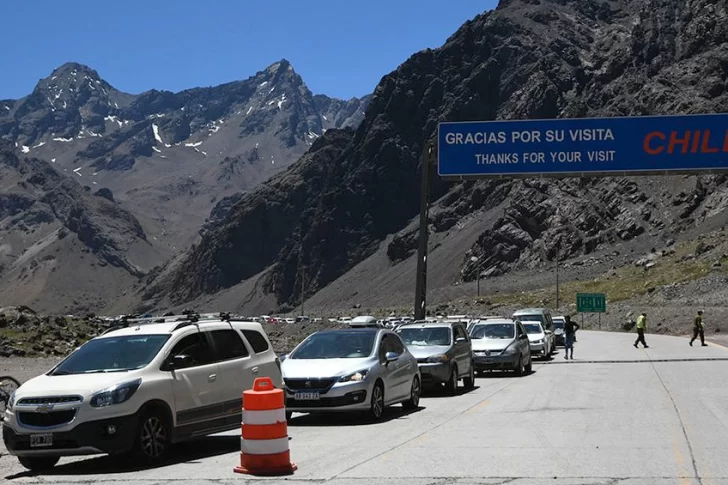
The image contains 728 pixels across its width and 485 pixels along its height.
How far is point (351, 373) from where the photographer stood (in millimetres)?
15250

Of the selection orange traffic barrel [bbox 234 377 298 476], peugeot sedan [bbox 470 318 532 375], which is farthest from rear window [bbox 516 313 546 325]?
orange traffic barrel [bbox 234 377 298 476]

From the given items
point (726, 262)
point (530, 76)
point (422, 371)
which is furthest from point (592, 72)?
point (422, 371)

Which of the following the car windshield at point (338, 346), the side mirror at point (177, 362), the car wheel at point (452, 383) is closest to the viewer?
the side mirror at point (177, 362)

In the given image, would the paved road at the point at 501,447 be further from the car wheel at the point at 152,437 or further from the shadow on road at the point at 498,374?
the shadow on road at the point at 498,374

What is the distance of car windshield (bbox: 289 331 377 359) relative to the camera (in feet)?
53.5

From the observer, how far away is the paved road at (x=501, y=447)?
388 inches

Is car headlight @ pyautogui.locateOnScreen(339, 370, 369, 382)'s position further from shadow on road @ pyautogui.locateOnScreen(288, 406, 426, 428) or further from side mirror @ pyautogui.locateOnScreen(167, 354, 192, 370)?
side mirror @ pyautogui.locateOnScreen(167, 354, 192, 370)

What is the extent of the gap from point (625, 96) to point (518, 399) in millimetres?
152248

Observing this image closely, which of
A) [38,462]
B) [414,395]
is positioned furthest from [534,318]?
[38,462]

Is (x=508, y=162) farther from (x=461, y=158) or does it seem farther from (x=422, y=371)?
(x=422, y=371)

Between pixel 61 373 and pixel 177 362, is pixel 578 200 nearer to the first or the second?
pixel 177 362

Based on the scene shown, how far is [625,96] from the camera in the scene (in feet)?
535

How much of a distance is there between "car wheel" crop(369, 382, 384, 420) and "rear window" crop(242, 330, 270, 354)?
238 centimetres

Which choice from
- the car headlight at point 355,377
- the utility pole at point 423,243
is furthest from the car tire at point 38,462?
the utility pole at point 423,243
